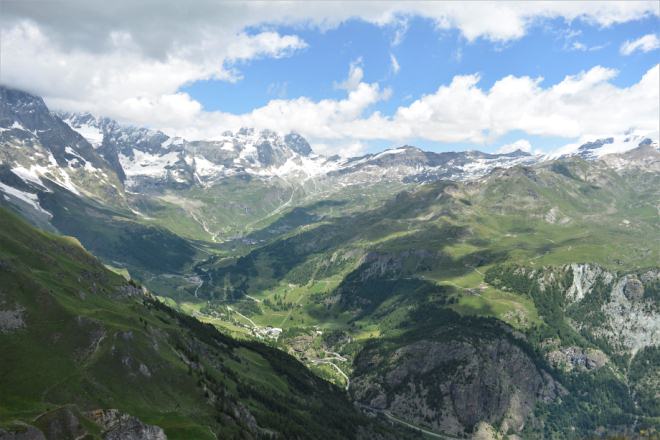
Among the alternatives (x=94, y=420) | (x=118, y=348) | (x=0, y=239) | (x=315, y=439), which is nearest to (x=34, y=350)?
(x=118, y=348)

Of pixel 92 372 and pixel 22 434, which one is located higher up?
pixel 22 434

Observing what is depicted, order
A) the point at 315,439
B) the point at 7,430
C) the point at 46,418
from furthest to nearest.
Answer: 1. the point at 315,439
2. the point at 46,418
3. the point at 7,430

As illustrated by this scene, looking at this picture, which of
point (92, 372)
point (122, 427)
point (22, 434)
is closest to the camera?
point (22, 434)

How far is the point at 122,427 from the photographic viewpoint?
113m

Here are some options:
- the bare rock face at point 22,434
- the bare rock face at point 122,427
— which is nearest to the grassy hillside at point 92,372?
the bare rock face at point 122,427

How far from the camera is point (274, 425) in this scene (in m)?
186

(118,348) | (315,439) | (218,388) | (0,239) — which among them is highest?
(0,239)

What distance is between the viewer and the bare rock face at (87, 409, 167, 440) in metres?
111

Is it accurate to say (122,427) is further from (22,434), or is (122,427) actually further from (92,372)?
(92,372)

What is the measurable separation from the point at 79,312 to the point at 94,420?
58.2 meters

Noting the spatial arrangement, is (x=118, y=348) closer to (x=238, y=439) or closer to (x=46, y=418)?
(x=238, y=439)

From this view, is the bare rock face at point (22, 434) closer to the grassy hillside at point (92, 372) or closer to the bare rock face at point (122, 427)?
the grassy hillside at point (92, 372)

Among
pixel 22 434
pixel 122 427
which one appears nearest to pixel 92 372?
pixel 122 427

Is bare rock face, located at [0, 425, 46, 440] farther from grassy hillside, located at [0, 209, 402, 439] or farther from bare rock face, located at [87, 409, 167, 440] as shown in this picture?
bare rock face, located at [87, 409, 167, 440]
